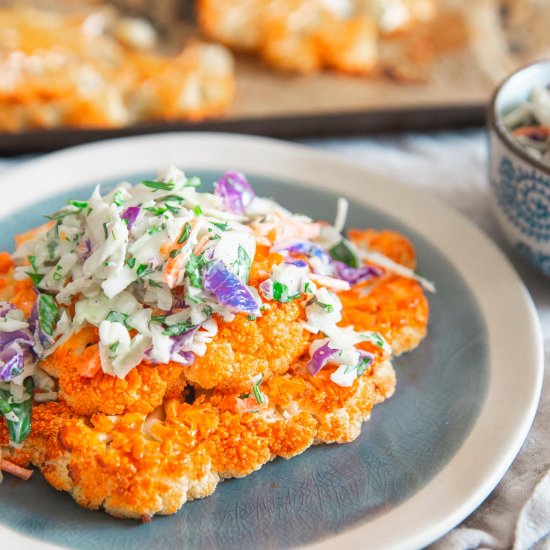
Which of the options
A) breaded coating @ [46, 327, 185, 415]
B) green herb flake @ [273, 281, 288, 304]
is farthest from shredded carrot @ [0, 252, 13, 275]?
green herb flake @ [273, 281, 288, 304]

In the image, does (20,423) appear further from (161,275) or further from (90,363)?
(161,275)

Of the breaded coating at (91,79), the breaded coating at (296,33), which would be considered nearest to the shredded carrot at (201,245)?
the breaded coating at (91,79)

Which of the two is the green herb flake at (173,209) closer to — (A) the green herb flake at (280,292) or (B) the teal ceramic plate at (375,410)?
(A) the green herb flake at (280,292)

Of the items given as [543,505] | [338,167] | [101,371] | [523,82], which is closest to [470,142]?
[523,82]

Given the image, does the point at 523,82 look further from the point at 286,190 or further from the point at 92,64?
the point at 92,64

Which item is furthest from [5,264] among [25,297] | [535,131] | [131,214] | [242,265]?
[535,131]

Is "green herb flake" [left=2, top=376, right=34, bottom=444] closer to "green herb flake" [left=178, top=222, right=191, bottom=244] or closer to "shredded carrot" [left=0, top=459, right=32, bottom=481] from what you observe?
"shredded carrot" [left=0, top=459, right=32, bottom=481]

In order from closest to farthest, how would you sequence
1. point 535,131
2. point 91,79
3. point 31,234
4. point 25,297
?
point 25,297, point 31,234, point 535,131, point 91,79

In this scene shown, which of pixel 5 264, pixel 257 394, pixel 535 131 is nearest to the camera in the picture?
pixel 257 394
